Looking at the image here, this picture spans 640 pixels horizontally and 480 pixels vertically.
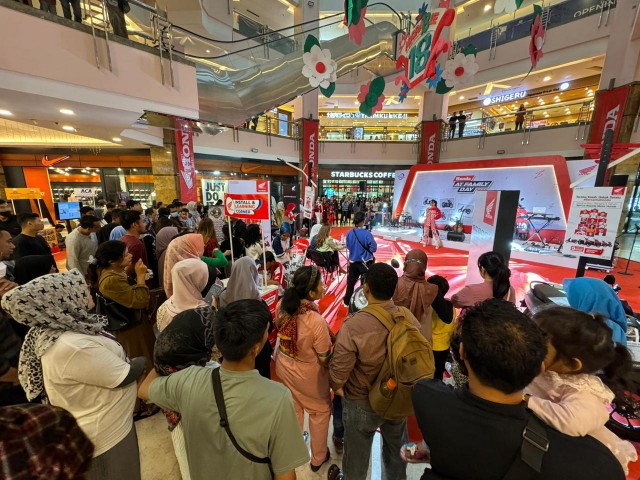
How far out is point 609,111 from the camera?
26.7 feet

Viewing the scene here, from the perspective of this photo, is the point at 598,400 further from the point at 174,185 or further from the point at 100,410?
the point at 174,185

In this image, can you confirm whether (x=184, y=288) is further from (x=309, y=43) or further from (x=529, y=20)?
(x=529, y=20)

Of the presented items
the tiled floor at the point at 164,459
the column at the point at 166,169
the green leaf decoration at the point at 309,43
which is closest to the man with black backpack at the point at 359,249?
the tiled floor at the point at 164,459

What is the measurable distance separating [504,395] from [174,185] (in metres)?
9.32

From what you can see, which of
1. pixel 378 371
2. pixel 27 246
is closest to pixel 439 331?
pixel 378 371

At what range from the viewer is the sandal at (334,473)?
1807 millimetres

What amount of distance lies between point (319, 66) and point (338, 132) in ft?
33.6

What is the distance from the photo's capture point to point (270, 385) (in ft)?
3.24

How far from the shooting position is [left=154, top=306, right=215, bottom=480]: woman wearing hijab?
129 cm

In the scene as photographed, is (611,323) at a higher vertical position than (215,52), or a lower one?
lower

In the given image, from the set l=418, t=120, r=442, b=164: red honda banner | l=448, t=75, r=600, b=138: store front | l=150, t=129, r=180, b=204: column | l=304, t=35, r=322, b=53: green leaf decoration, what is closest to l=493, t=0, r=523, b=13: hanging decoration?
l=304, t=35, r=322, b=53: green leaf decoration

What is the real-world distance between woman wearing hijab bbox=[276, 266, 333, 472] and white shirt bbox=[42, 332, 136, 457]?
849mm

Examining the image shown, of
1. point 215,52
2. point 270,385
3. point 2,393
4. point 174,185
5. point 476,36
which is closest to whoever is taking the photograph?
point 270,385

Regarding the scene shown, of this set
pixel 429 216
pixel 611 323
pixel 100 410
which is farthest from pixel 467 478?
pixel 429 216
